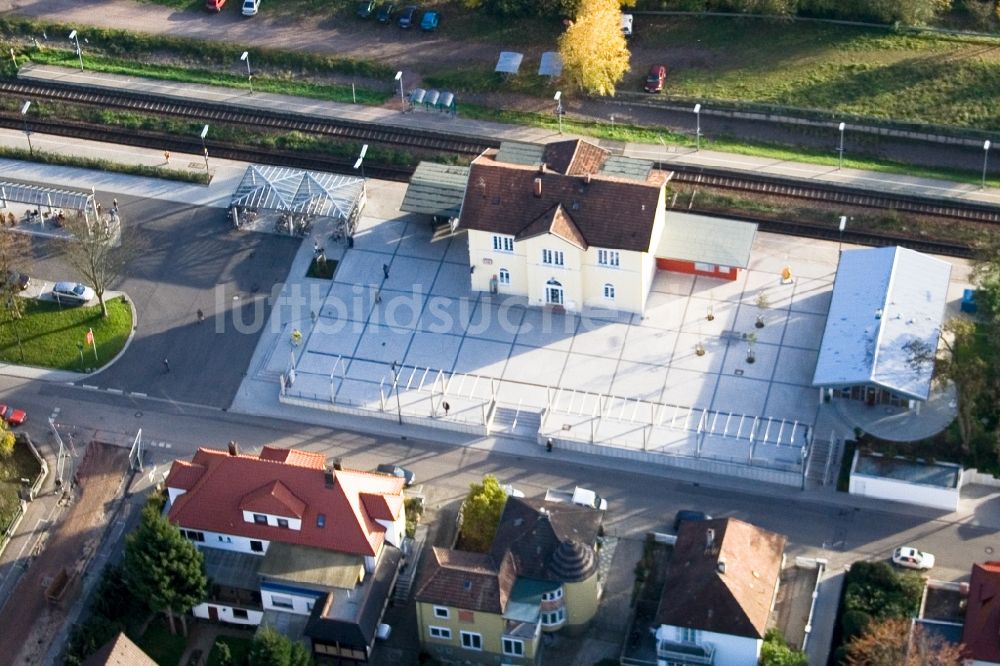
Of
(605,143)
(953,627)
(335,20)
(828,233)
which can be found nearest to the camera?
(953,627)

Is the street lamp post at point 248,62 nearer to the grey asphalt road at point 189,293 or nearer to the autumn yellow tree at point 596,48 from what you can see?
the grey asphalt road at point 189,293

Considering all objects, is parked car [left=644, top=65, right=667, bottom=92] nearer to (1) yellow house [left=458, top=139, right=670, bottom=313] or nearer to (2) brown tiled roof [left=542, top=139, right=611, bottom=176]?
(2) brown tiled roof [left=542, top=139, right=611, bottom=176]

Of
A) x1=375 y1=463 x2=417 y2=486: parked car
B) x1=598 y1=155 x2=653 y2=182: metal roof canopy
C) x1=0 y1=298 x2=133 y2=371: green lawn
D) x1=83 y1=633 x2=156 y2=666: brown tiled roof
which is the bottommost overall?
x1=83 y1=633 x2=156 y2=666: brown tiled roof

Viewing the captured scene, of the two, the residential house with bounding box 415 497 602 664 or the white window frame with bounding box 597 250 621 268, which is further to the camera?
the white window frame with bounding box 597 250 621 268

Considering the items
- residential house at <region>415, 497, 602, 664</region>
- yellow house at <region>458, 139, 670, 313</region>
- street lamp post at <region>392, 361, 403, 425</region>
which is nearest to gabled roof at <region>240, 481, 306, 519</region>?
residential house at <region>415, 497, 602, 664</region>

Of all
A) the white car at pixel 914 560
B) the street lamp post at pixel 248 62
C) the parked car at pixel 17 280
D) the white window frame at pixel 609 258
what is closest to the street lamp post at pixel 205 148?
the street lamp post at pixel 248 62

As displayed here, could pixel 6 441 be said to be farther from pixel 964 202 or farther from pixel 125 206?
pixel 964 202

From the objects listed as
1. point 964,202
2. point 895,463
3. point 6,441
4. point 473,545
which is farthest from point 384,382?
point 964,202
